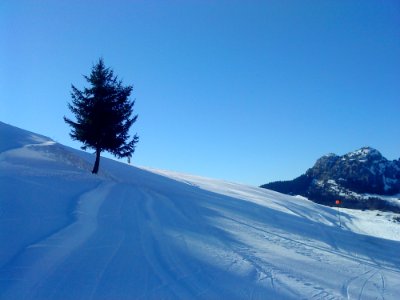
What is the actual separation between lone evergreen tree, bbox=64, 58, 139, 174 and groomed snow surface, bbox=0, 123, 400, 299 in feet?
17.0

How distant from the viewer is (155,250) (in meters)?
10.2

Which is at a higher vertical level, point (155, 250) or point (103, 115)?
point (103, 115)

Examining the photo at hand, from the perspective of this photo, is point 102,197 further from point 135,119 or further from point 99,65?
point 99,65

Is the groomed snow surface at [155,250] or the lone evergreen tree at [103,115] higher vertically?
the lone evergreen tree at [103,115]

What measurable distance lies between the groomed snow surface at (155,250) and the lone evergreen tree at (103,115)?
5181 millimetres

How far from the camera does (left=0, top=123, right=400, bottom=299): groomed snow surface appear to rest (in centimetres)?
786

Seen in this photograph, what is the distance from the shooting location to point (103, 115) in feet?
79.0

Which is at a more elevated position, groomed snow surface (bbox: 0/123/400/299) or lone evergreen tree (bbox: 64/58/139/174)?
lone evergreen tree (bbox: 64/58/139/174)

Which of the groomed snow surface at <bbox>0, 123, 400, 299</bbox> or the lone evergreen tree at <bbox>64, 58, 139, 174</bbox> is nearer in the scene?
the groomed snow surface at <bbox>0, 123, 400, 299</bbox>

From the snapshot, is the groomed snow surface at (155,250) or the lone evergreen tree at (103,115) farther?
the lone evergreen tree at (103,115)

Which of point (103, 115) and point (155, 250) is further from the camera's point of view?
point (103, 115)

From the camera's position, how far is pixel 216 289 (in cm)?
821

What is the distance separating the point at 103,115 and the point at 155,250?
15.6 m

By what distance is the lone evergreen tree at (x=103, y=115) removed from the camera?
2388 cm
